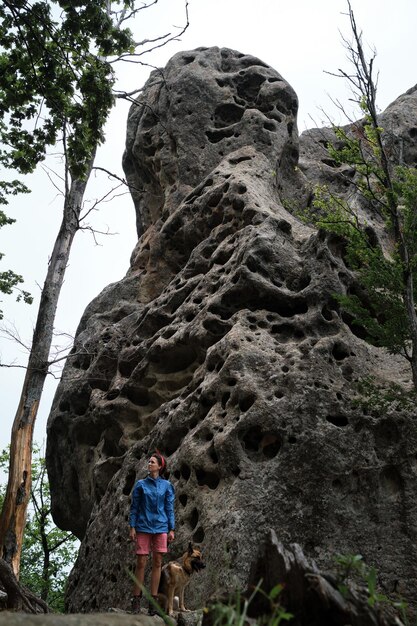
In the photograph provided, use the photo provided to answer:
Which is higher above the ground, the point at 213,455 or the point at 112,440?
the point at 112,440

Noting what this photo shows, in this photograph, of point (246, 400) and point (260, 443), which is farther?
point (246, 400)

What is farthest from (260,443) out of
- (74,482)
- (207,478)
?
(74,482)

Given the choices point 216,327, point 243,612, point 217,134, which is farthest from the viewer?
point 217,134

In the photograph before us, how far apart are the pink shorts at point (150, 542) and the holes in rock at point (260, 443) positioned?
164 cm

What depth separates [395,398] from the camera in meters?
8.54

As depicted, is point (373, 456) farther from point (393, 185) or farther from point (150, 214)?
point (150, 214)

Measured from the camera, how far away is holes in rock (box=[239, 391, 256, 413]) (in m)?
9.16

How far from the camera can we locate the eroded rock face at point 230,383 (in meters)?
8.32

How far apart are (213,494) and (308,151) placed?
41.9 ft

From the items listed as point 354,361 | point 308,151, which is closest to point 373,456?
point 354,361

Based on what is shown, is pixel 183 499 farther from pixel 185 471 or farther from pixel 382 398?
pixel 382 398

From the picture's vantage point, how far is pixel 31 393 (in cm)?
1133

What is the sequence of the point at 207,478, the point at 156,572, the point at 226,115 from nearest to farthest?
the point at 156,572 → the point at 207,478 → the point at 226,115

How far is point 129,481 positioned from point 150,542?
2478 millimetres
